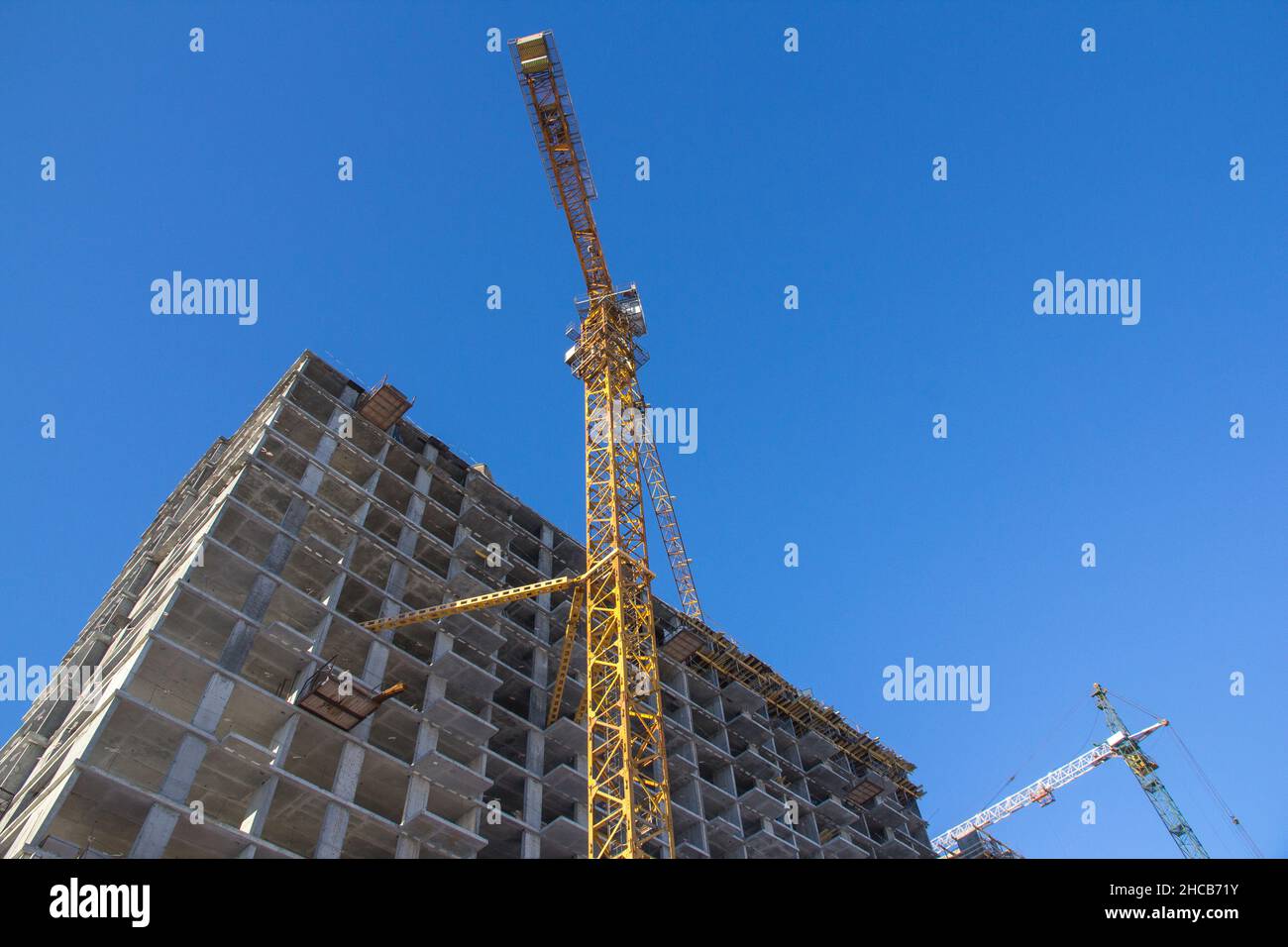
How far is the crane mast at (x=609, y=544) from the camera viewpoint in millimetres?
36000

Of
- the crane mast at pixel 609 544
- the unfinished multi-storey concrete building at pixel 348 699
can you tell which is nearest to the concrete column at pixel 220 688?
the unfinished multi-storey concrete building at pixel 348 699

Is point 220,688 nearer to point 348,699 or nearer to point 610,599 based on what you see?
point 348,699

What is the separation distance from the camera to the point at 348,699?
32562 millimetres

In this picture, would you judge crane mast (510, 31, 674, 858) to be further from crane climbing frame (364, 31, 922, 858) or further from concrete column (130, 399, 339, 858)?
concrete column (130, 399, 339, 858)

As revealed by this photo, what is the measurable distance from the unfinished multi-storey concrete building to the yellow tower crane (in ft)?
6.63

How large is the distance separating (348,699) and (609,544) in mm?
13951

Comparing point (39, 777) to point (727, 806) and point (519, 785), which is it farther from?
point (727, 806)

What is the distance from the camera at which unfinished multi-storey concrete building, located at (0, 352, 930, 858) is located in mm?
29547

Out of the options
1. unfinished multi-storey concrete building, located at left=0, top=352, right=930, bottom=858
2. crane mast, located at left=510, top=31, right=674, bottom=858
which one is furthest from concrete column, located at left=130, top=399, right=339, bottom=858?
crane mast, located at left=510, top=31, right=674, bottom=858

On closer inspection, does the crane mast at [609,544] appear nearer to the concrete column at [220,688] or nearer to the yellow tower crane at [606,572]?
the yellow tower crane at [606,572]

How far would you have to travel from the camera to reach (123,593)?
42.8 meters

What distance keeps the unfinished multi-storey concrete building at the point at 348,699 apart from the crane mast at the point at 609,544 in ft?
10.5
